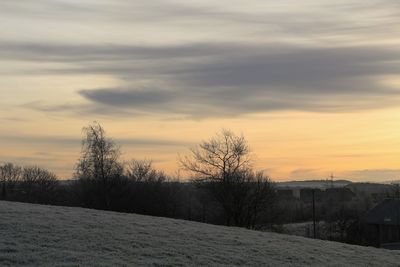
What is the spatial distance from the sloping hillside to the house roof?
6746 cm

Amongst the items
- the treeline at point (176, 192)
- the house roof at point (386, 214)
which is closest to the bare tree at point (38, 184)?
the treeline at point (176, 192)

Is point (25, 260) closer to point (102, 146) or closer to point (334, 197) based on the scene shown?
point (102, 146)

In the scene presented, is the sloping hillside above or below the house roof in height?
below

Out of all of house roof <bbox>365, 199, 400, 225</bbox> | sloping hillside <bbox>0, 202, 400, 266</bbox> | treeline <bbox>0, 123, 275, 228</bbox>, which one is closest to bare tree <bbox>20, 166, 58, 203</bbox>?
treeline <bbox>0, 123, 275, 228</bbox>

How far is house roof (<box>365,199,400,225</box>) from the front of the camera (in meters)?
90.9

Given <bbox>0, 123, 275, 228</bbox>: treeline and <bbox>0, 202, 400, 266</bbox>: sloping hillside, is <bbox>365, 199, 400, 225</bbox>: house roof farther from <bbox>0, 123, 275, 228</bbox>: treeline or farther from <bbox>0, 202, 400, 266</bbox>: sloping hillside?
<bbox>0, 202, 400, 266</bbox>: sloping hillside

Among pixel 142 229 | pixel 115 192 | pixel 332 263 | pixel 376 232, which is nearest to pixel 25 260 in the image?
pixel 142 229

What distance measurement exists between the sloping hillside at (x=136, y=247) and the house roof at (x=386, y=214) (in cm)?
6746

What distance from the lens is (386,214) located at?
9244cm

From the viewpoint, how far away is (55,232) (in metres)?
18.8

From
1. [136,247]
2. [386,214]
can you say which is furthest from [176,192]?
[136,247]

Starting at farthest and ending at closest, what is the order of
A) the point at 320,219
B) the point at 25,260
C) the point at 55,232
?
the point at 320,219
the point at 55,232
the point at 25,260

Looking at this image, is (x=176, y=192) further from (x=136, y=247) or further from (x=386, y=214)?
(x=136, y=247)

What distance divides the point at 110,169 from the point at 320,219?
51.4 metres
